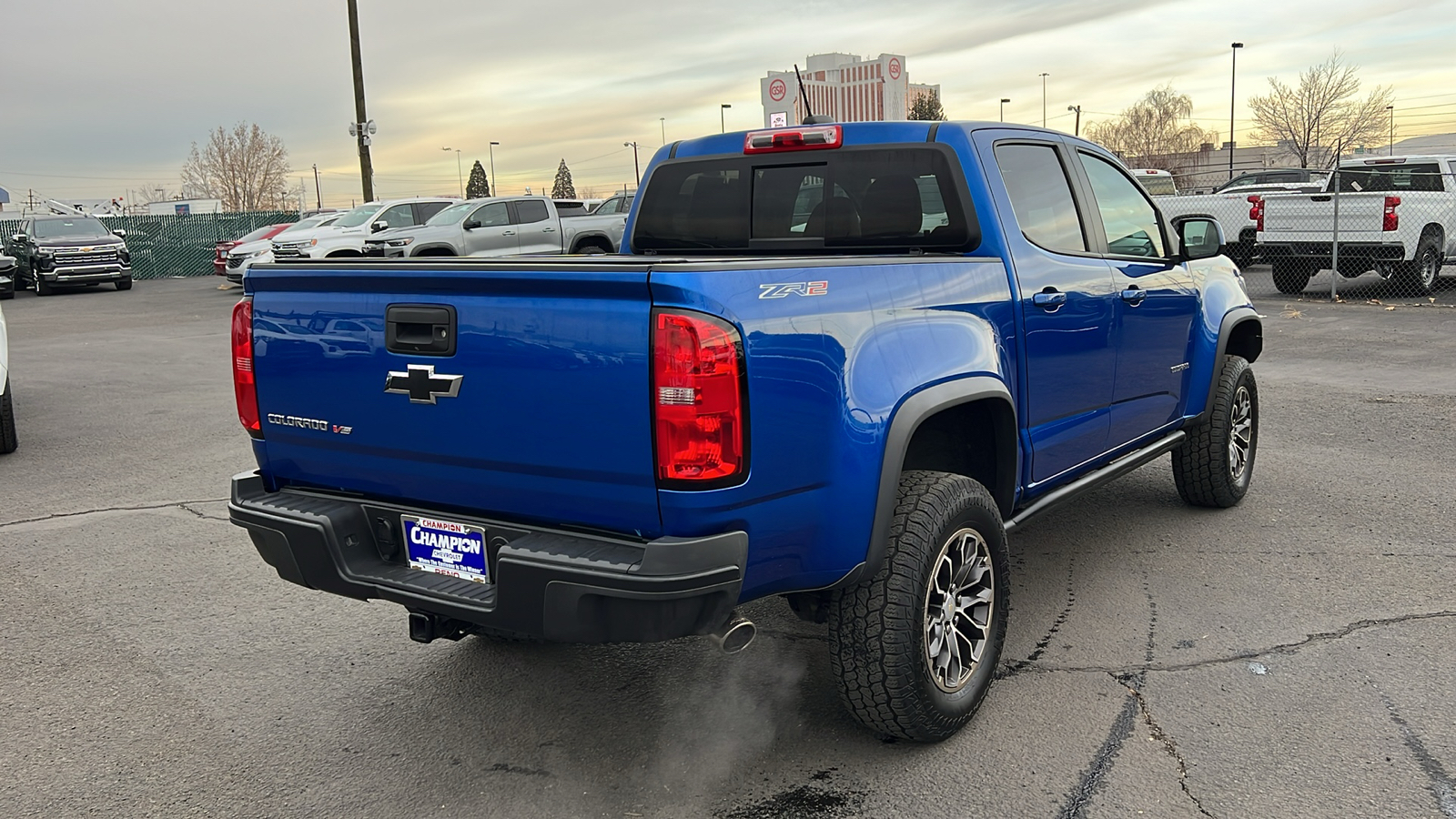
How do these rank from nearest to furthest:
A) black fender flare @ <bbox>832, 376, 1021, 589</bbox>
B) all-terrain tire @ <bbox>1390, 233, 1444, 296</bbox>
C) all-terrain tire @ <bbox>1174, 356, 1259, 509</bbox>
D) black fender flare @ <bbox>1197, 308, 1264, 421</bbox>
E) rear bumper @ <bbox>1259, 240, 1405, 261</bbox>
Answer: black fender flare @ <bbox>832, 376, 1021, 589</bbox>
black fender flare @ <bbox>1197, 308, 1264, 421</bbox>
all-terrain tire @ <bbox>1174, 356, 1259, 509</bbox>
rear bumper @ <bbox>1259, 240, 1405, 261</bbox>
all-terrain tire @ <bbox>1390, 233, 1444, 296</bbox>

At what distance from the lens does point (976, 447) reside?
3.89 metres

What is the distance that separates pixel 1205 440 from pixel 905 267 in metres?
3.02

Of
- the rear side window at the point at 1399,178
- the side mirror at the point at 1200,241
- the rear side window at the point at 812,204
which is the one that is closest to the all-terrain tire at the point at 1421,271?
the rear side window at the point at 1399,178

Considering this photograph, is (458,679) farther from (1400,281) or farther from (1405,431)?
(1400,281)

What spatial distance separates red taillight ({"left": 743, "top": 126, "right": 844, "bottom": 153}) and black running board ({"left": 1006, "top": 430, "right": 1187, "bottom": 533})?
5.03 feet

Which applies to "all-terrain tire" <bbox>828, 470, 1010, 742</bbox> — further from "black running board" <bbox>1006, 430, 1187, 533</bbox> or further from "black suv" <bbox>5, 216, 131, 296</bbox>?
"black suv" <bbox>5, 216, 131, 296</bbox>

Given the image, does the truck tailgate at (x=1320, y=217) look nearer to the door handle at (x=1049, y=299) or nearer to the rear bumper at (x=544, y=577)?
the door handle at (x=1049, y=299)

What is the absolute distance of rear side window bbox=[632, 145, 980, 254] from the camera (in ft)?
13.3

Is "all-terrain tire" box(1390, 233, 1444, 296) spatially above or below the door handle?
below

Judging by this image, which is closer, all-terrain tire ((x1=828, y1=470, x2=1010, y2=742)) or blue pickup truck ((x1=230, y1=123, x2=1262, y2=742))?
blue pickup truck ((x1=230, y1=123, x2=1262, y2=742))

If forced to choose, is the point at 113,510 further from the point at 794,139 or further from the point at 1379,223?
the point at 1379,223

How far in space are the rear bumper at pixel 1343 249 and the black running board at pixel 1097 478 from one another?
12582mm

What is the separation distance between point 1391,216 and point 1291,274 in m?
1.97

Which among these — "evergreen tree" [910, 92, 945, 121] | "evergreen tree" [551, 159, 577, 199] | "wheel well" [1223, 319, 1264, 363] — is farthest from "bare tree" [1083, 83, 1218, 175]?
"wheel well" [1223, 319, 1264, 363]
